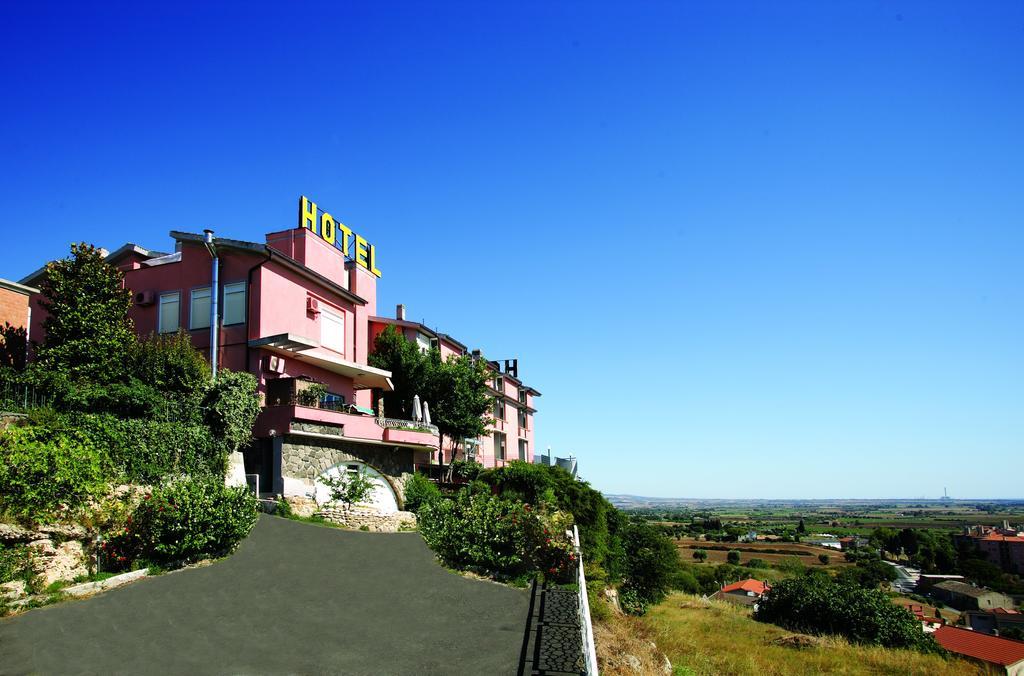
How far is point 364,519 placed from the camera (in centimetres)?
2028

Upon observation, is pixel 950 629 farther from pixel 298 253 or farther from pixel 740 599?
pixel 298 253

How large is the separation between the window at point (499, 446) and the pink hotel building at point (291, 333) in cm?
1803

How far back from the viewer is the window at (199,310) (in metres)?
24.5

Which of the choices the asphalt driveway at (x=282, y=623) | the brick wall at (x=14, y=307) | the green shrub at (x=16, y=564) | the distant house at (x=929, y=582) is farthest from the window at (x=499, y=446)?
the distant house at (x=929, y=582)

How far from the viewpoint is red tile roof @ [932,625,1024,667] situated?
34.5m

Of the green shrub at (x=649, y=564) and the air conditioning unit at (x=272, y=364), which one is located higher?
the air conditioning unit at (x=272, y=364)

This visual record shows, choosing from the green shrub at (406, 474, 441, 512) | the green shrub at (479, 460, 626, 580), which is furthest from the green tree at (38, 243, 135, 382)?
the green shrub at (479, 460, 626, 580)

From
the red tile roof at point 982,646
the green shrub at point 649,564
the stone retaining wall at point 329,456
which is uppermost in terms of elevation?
the stone retaining wall at point 329,456

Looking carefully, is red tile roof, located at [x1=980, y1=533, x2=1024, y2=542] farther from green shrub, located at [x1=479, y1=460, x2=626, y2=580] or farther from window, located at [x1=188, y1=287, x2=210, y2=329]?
window, located at [x1=188, y1=287, x2=210, y2=329]

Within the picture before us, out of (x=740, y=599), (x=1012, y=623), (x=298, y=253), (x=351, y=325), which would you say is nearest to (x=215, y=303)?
(x=298, y=253)

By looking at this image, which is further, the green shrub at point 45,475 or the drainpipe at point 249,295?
the drainpipe at point 249,295

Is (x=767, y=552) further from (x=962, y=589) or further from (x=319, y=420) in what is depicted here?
(x=319, y=420)

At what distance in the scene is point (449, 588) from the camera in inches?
546

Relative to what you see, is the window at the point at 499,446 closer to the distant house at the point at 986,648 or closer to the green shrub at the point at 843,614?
the green shrub at the point at 843,614
